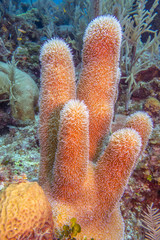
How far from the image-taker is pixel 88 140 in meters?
1.30

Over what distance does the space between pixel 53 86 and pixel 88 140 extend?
1.83 feet

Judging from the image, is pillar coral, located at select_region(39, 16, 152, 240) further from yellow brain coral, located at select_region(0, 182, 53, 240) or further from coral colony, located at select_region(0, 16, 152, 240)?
yellow brain coral, located at select_region(0, 182, 53, 240)

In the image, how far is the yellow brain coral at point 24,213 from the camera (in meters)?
1.08

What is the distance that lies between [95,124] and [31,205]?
2.86 ft

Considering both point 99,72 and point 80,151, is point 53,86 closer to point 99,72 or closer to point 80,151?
point 99,72

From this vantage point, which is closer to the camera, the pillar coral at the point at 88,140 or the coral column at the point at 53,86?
the pillar coral at the point at 88,140

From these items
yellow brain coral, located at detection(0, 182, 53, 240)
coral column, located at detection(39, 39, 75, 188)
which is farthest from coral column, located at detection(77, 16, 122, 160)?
yellow brain coral, located at detection(0, 182, 53, 240)

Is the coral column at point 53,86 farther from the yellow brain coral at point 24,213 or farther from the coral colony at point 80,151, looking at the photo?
the yellow brain coral at point 24,213

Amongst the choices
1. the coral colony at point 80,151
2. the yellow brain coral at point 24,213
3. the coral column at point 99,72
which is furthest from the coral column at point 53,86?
the yellow brain coral at point 24,213

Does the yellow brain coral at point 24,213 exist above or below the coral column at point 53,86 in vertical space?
below

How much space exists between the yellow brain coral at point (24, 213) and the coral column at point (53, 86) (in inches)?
16.1

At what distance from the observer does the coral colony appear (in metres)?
1.16

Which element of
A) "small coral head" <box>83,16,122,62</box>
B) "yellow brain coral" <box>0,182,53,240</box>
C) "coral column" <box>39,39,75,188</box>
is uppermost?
"small coral head" <box>83,16,122,62</box>

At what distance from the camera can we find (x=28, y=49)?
6461 mm
